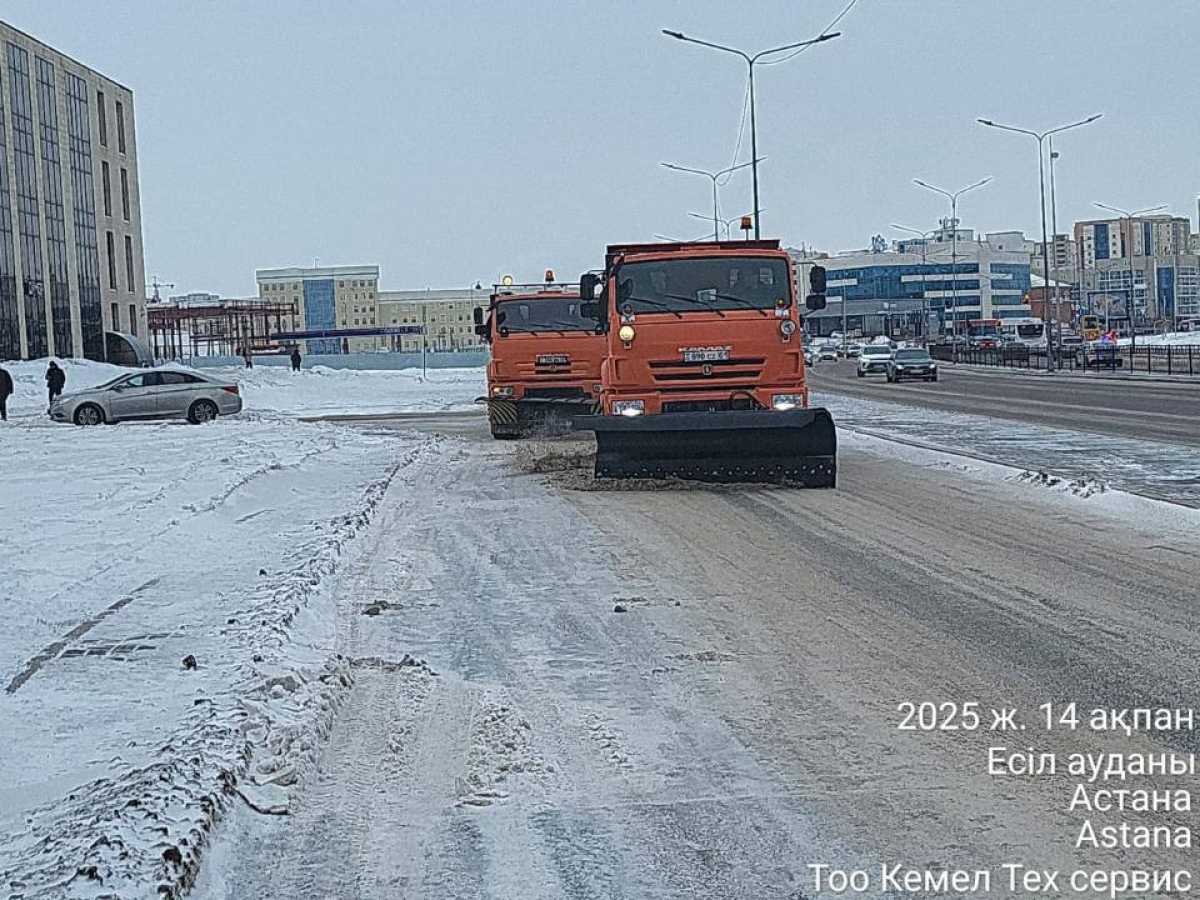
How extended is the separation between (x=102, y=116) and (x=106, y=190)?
4023 mm

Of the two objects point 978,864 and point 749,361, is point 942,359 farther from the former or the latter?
point 978,864

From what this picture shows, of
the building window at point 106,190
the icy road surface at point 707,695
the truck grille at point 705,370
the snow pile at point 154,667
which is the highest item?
the building window at point 106,190

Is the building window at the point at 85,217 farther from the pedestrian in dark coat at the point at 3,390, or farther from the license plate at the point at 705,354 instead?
the license plate at the point at 705,354

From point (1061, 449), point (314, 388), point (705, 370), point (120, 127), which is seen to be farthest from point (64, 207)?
point (705, 370)

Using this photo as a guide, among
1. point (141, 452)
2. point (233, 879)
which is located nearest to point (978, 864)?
point (233, 879)

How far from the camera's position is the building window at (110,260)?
78412 mm

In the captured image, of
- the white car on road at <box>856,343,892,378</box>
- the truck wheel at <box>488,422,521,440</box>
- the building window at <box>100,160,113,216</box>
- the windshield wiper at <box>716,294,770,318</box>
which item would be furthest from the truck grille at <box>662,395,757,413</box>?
the building window at <box>100,160,113,216</box>

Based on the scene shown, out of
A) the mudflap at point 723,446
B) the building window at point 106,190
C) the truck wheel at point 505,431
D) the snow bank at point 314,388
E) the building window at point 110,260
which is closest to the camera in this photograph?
the mudflap at point 723,446

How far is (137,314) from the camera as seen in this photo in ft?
269

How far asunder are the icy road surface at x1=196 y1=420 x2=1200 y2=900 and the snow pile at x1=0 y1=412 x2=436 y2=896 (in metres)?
0.21

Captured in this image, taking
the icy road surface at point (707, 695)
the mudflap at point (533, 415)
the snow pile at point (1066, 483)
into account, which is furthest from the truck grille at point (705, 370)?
the mudflap at point (533, 415)

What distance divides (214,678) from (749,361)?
1014 centimetres

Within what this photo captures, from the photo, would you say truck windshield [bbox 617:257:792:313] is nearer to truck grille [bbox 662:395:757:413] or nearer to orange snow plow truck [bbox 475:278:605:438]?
truck grille [bbox 662:395:757:413]

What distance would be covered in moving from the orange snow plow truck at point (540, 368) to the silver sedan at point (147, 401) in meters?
13.4
